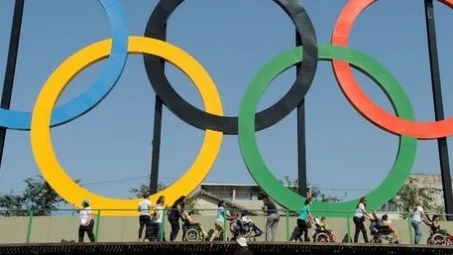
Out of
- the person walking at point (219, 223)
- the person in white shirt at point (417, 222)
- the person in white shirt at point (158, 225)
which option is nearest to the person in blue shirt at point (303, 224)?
the person walking at point (219, 223)

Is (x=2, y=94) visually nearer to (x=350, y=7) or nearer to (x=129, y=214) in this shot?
(x=129, y=214)

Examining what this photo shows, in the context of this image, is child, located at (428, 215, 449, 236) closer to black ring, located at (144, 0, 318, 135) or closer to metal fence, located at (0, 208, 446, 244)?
metal fence, located at (0, 208, 446, 244)

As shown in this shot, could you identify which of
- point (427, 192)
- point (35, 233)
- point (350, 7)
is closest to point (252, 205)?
point (427, 192)

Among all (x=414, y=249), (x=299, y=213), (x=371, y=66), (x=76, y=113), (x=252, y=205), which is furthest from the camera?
(x=252, y=205)

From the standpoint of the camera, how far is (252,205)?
4841cm

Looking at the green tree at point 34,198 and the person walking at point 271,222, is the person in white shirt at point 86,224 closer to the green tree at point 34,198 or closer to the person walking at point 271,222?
the person walking at point 271,222

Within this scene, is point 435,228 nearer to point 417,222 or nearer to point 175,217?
point 417,222

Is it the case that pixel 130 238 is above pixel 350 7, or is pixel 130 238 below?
below

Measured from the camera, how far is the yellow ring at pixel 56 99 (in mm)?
17656

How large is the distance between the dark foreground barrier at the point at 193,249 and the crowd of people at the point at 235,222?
522 mm

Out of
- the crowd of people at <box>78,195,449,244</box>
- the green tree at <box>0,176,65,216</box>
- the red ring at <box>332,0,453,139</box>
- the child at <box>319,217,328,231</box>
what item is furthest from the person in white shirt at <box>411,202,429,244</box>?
the green tree at <box>0,176,65,216</box>

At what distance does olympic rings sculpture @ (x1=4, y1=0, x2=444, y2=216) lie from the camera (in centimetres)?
1803

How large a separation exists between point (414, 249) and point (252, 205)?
33241 mm

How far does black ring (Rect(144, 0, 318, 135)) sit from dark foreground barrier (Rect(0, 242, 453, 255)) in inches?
188
